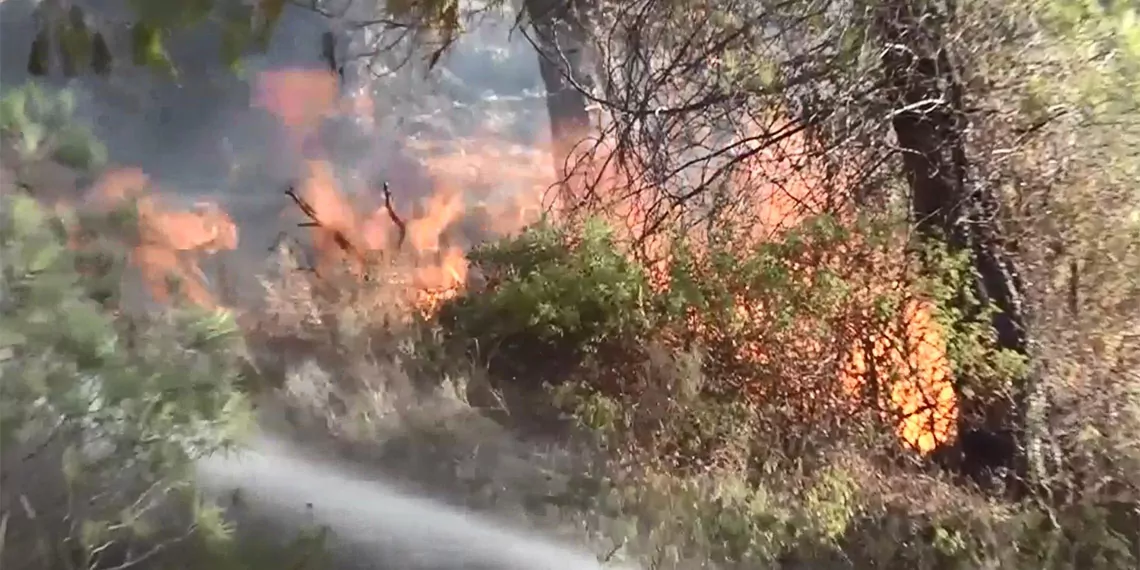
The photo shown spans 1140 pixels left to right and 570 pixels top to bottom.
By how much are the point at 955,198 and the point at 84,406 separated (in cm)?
104

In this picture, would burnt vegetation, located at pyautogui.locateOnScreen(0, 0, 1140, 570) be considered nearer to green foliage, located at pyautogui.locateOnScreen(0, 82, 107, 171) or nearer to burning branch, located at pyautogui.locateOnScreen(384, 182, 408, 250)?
burning branch, located at pyautogui.locateOnScreen(384, 182, 408, 250)

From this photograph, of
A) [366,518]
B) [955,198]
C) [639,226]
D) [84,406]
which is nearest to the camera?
[84,406]

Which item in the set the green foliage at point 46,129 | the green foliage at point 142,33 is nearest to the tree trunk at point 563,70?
the green foliage at point 142,33

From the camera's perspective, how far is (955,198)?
134 centimetres

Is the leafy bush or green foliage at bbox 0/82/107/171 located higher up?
green foliage at bbox 0/82/107/171

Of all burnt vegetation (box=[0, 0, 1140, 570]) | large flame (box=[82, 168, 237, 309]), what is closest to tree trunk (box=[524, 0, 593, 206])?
burnt vegetation (box=[0, 0, 1140, 570])

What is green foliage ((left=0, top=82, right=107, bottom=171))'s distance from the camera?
94 cm

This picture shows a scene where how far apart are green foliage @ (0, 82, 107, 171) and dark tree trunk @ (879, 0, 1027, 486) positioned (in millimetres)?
897

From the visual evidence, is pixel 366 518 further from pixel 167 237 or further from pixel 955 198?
pixel 955 198

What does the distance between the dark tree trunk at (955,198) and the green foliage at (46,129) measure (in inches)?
35.3

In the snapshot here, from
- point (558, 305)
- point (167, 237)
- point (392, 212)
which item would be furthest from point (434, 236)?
point (167, 237)

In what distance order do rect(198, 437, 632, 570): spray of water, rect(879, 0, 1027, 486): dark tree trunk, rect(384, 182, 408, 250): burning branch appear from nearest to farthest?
rect(198, 437, 632, 570): spray of water
rect(879, 0, 1027, 486): dark tree trunk
rect(384, 182, 408, 250): burning branch

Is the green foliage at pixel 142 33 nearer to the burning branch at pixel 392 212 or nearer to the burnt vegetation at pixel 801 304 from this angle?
the burnt vegetation at pixel 801 304

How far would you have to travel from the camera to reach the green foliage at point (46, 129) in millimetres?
938
